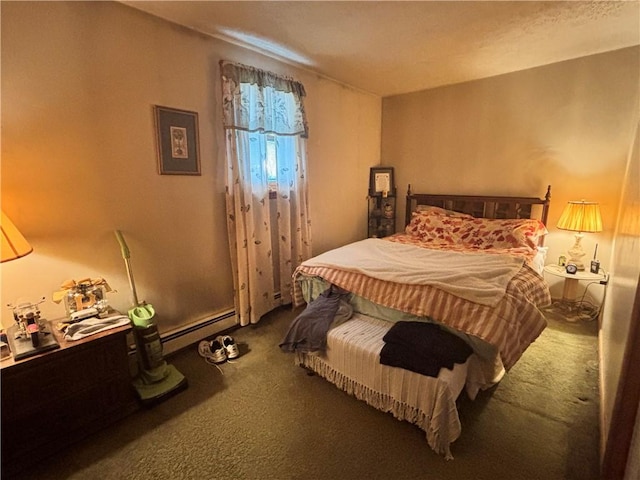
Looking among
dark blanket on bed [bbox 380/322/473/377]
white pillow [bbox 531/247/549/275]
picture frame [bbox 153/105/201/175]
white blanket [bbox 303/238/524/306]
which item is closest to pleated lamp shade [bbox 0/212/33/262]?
picture frame [bbox 153/105/201/175]

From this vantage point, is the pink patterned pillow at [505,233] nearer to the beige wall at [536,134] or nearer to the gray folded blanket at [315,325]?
the beige wall at [536,134]

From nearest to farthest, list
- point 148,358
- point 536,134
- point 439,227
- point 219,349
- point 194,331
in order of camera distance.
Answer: point 148,358 < point 219,349 < point 194,331 < point 536,134 < point 439,227

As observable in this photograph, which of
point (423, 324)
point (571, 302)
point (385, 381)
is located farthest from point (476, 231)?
point (385, 381)

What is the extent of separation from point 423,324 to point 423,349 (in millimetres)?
204

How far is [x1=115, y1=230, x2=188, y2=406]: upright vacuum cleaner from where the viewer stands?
1.85m

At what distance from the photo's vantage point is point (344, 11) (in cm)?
198

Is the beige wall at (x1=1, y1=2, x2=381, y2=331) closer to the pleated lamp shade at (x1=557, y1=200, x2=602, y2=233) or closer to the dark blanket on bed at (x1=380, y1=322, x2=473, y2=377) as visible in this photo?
the dark blanket on bed at (x1=380, y1=322, x2=473, y2=377)

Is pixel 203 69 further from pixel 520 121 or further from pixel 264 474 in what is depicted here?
pixel 520 121

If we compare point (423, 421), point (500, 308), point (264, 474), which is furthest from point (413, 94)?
point (264, 474)

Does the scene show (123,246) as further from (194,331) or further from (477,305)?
(477,305)

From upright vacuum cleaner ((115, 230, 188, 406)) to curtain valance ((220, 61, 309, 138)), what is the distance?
4.12 feet

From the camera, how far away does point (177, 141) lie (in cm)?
220

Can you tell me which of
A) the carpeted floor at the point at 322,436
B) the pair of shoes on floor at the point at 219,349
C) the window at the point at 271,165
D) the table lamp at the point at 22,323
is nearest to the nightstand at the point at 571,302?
the carpeted floor at the point at 322,436

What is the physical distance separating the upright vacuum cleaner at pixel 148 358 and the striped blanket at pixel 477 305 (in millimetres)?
1165
